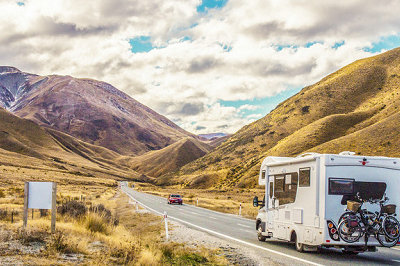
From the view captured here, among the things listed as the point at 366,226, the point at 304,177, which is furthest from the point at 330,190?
the point at 366,226

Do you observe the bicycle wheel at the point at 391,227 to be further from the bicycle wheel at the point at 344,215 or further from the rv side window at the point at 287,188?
the rv side window at the point at 287,188

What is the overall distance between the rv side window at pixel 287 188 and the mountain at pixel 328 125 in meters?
48.8

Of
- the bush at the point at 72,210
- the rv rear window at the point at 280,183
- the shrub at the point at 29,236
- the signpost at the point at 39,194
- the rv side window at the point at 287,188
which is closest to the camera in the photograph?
the shrub at the point at 29,236

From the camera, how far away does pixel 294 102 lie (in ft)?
340

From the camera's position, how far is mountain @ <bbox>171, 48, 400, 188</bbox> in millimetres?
64750

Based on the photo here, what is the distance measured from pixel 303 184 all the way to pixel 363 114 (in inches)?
2949

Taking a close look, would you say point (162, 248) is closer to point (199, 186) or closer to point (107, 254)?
point (107, 254)

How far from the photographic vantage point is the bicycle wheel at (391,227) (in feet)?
37.9

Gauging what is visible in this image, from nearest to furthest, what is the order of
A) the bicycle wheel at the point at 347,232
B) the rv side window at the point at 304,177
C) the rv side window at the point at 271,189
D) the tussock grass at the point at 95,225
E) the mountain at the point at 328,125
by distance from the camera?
1. the bicycle wheel at the point at 347,232
2. the rv side window at the point at 304,177
3. the tussock grass at the point at 95,225
4. the rv side window at the point at 271,189
5. the mountain at the point at 328,125

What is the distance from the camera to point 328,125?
260ft

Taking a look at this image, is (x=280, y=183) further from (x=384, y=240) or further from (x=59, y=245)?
(x=59, y=245)

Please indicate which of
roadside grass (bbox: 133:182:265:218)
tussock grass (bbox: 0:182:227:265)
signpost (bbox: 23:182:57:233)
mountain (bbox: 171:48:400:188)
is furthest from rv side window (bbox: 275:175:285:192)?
mountain (bbox: 171:48:400:188)

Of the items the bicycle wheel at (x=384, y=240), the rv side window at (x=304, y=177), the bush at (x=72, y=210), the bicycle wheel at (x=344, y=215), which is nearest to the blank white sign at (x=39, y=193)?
the bush at (x=72, y=210)

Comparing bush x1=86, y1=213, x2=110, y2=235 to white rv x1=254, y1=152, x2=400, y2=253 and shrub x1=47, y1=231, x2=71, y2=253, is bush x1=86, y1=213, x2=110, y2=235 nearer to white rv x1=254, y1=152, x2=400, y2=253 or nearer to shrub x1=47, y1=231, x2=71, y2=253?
shrub x1=47, y1=231, x2=71, y2=253
